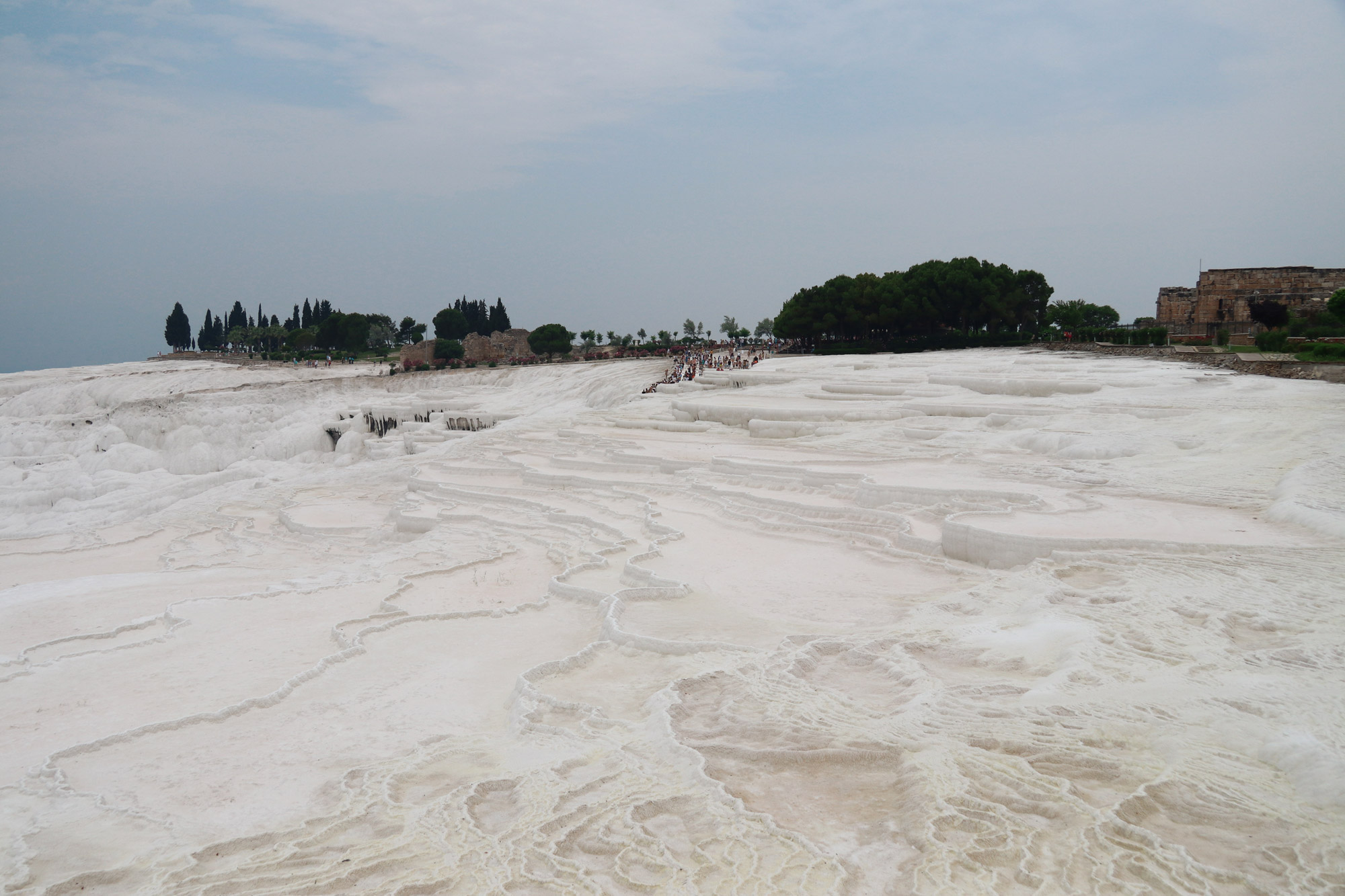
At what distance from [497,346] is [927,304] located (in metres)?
24.0

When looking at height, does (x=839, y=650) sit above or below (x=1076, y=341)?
below

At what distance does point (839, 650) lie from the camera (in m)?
6.53

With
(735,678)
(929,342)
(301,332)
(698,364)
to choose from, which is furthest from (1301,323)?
(301,332)

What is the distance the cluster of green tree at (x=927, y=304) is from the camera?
3700 cm

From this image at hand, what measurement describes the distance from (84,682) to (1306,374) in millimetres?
21089

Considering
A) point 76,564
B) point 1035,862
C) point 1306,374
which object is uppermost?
point 1306,374

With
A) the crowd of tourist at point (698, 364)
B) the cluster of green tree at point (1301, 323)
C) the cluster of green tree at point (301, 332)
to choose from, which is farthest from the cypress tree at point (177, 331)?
the cluster of green tree at point (1301, 323)

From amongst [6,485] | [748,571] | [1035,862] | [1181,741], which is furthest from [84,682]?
[6,485]

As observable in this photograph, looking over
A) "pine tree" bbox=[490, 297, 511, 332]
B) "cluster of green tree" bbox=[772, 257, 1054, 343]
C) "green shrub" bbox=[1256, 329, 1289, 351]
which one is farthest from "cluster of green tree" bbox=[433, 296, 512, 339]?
"green shrub" bbox=[1256, 329, 1289, 351]

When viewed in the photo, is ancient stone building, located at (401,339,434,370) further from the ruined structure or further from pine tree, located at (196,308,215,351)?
pine tree, located at (196,308,215,351)

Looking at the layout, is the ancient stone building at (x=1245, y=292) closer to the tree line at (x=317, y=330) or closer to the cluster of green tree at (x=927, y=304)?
the cluster of green tree at (x=927, y=304)

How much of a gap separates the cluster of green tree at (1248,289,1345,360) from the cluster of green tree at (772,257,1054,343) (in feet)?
28.2

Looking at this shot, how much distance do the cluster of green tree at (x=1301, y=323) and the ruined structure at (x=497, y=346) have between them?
3358cm

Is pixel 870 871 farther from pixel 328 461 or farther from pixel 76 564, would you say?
pixel 328 461
